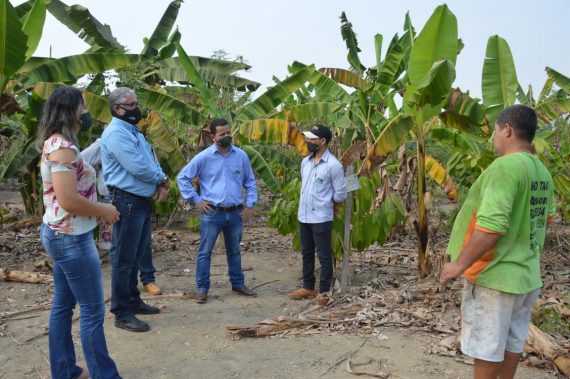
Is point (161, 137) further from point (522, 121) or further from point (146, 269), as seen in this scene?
A: point (522, 121)

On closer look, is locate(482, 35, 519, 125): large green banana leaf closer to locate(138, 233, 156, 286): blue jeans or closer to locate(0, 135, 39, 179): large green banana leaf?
locate(138, 233, 156, 286): blue jeans

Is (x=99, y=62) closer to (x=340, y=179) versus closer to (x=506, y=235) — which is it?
(x=340, y=179)

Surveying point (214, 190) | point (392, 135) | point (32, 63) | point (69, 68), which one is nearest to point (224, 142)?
point (214, 190)

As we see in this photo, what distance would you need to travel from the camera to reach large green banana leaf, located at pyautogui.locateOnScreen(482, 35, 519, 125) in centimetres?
689

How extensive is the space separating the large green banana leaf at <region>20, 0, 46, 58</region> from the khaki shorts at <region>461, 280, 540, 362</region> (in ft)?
21.9

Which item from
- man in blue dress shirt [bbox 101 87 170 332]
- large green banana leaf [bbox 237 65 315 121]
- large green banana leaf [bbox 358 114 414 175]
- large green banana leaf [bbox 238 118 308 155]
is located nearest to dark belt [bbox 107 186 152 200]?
man in blue dress shirt [bbox 101 87 170 332]

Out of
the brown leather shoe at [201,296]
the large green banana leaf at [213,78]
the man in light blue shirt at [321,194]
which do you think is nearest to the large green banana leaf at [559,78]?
the man in light blue shirt at [321,194]

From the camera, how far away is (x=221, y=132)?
5895mm

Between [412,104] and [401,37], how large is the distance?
263 cm

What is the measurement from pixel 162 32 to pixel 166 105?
6.31 feet

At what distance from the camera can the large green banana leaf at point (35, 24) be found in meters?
7.20

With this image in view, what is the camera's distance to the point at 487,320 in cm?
288

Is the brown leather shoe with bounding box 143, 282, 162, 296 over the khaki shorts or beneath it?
beneath

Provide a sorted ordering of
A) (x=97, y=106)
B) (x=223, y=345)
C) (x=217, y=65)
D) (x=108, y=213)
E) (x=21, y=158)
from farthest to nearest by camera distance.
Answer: (x=217, y=65), (x=21, y=158), (x=97, y=106), (x=223, y=345), (x=108, y=213)
